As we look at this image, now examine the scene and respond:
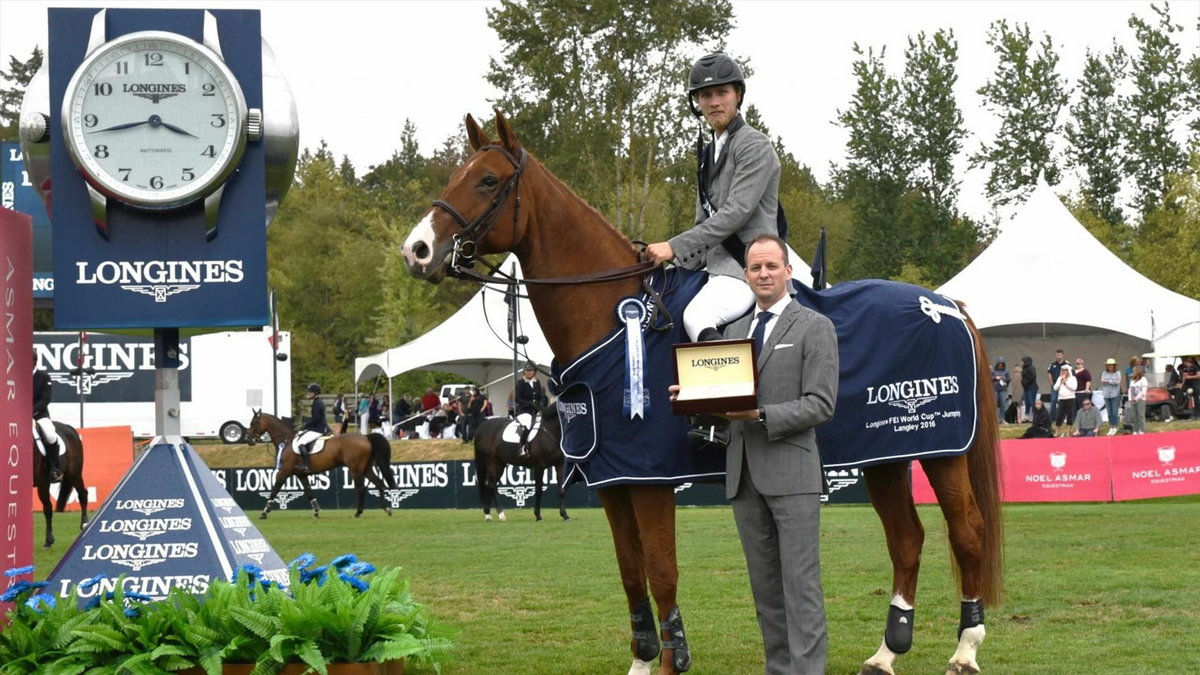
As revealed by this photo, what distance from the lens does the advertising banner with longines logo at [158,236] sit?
6.73 metres

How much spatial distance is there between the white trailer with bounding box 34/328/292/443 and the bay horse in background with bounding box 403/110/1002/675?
30164 millimetres

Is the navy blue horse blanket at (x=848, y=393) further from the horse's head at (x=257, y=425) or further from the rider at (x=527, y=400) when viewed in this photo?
the horse's head at (x=257, y=425)

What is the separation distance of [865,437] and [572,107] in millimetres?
36212

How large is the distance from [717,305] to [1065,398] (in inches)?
929

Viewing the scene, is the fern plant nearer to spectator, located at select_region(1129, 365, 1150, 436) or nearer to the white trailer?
spectator, located at select_region(1129, 365, 1150, 436)

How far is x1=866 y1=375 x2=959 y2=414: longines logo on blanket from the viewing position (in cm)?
651

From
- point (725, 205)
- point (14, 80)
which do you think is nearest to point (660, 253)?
point (725, 205)

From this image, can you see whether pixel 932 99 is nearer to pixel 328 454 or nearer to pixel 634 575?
pixel 328 454

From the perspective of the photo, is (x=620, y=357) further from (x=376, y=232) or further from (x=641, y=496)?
(x=376, y=232)

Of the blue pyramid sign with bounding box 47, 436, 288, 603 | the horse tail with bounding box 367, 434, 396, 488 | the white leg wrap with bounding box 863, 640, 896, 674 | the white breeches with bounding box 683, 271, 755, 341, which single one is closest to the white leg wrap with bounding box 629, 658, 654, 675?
the white leg wrap with bounding box 863, 640, 896, 674

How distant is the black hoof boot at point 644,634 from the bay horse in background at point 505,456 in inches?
545

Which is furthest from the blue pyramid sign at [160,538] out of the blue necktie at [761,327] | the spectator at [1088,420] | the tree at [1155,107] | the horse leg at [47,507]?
the tree at [1155,107]

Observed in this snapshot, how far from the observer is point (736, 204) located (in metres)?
6.05

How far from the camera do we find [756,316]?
5.22m
